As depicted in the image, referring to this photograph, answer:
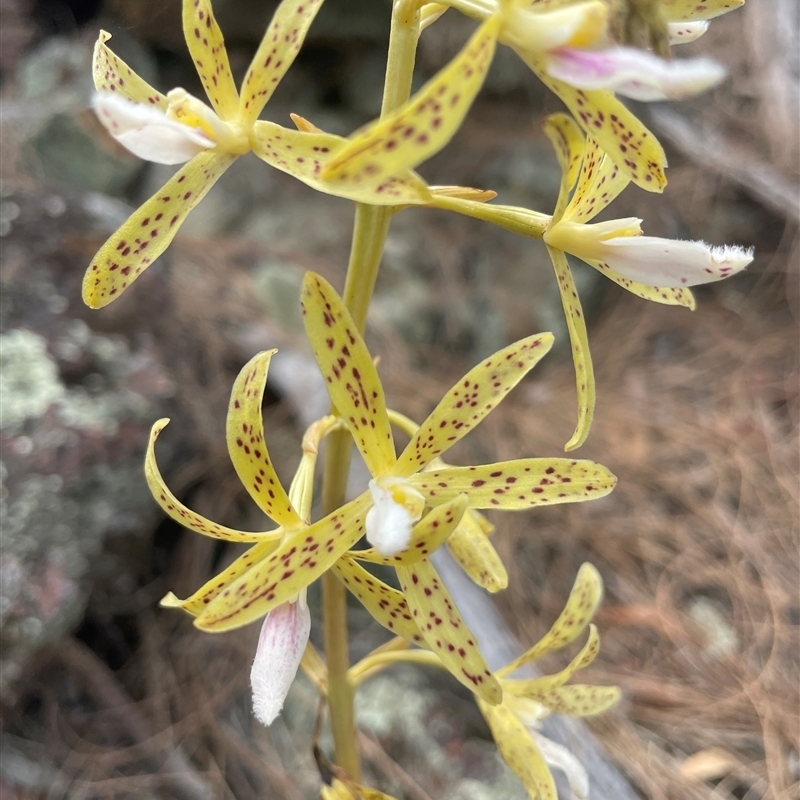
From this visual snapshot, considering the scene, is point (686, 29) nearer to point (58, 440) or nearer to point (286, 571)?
point (286, 571)

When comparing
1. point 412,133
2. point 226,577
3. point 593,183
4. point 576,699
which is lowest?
point 576,699

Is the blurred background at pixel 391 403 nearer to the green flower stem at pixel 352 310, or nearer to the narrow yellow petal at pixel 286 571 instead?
the green flower stem at pixel 352 310

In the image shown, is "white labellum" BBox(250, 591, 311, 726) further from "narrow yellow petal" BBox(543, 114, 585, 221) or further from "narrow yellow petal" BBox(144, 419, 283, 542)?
"narrow yellow petal" BBox(543, 114, 585, 221)

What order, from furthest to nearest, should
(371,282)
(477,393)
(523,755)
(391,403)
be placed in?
(391,403), (523,755), (371,282), (477,393)

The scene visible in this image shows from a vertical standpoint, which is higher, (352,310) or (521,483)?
(352,310)

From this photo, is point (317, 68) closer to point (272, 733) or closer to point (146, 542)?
point (146, 542)

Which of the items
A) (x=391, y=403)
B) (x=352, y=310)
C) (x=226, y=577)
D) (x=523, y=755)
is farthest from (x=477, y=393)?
(x=391, y=403)

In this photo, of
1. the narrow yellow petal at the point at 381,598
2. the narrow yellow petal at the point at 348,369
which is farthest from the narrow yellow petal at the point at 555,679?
the narrow yellow petal at the point at 348,369
